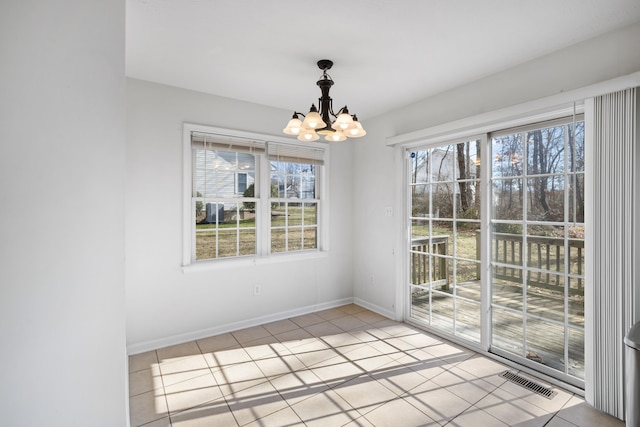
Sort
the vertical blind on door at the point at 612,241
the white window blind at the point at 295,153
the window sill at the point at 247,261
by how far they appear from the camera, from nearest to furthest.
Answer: the vertical blind on door at the point at 612,241
the window sill at the point at 247,261
the white window blind at the point at 295,153

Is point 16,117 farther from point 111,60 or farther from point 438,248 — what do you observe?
point 438,248

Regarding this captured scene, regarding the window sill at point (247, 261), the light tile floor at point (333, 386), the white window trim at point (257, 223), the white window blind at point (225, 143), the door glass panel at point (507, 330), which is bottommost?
the light tile floor at point (333, 386)

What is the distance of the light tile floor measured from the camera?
2123mm

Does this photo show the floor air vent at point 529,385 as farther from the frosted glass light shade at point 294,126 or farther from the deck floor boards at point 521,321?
the frosted glass light shade at point 294,126

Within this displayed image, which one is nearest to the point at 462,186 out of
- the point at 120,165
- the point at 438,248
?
the point at 438,248

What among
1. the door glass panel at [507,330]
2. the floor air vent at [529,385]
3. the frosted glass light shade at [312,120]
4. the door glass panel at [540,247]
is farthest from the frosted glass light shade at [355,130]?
the floor air vent at [529,385]

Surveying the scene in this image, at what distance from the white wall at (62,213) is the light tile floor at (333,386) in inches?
34.6

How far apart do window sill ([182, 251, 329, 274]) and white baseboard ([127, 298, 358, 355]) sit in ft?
2.18

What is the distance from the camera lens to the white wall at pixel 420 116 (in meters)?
2.21

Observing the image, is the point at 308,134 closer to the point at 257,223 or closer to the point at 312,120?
the point at 312,120

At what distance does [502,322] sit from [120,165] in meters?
3.35

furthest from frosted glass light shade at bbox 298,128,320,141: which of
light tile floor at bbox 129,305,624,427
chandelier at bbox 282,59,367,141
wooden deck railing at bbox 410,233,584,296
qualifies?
light tile floor at bbox 129,305,624,427

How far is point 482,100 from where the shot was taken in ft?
9.67

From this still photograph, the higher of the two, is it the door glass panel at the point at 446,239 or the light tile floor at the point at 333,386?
the door glass panel at the point at 446,239
